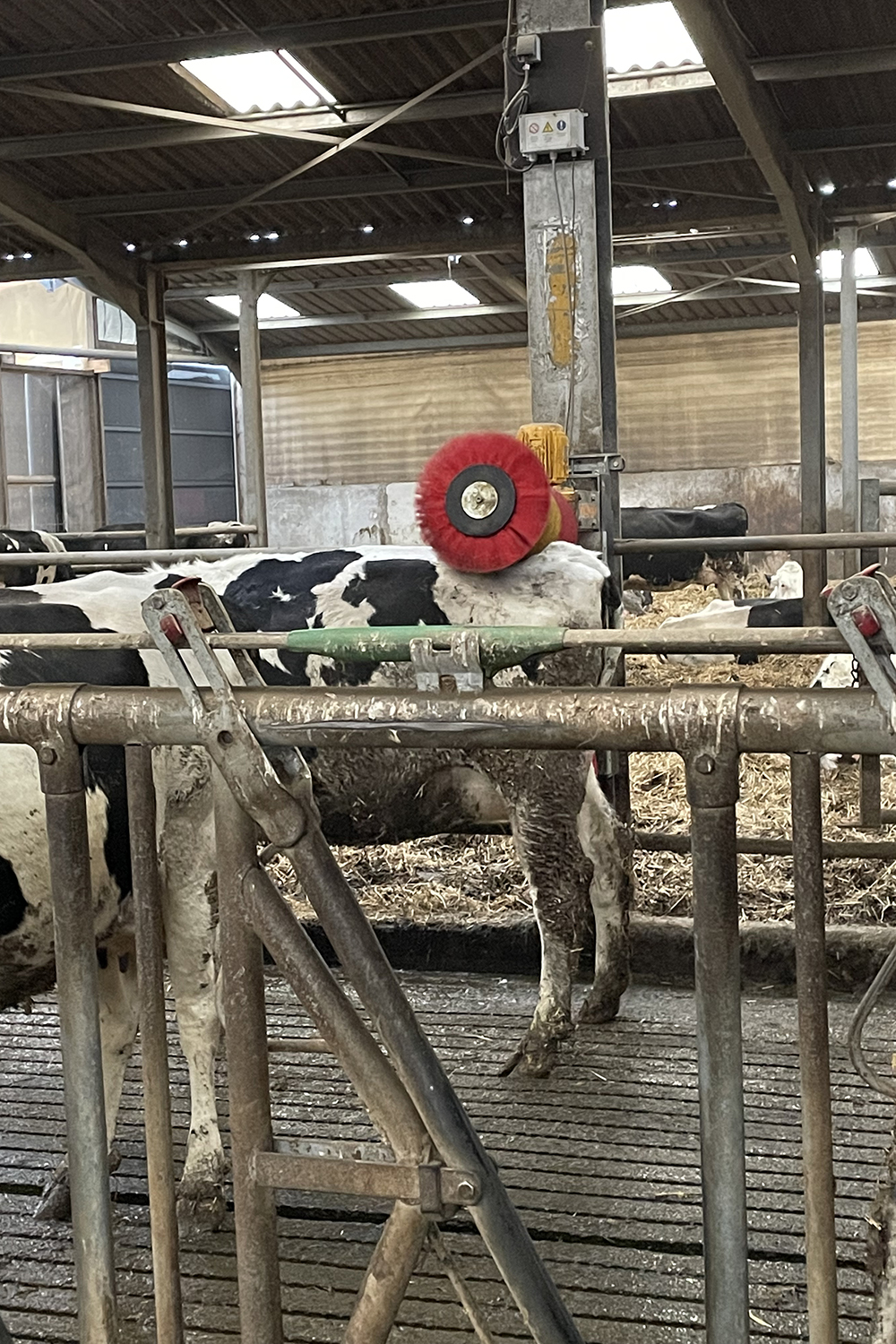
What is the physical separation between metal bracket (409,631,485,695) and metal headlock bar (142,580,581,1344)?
248mm

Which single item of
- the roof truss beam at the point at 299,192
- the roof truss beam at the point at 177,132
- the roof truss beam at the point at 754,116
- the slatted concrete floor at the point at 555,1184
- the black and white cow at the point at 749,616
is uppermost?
the roof truss beam at the point at 177,132

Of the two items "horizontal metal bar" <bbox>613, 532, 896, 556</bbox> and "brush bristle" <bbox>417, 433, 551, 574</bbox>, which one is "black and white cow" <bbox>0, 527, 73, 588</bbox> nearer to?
"horizontal metal bar" <bbox>613, 532, 896, 556</bbox>

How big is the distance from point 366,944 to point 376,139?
9357mm

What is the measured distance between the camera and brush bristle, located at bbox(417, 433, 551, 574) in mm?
4059

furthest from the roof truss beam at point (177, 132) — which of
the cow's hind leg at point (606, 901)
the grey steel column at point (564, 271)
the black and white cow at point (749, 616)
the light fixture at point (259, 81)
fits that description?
the cow's hind leg at point (606, 901)

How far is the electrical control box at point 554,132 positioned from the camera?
5.34 m

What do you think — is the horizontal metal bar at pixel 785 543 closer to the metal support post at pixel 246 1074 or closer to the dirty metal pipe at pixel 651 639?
the dirty metal pipe at pixel 651 639

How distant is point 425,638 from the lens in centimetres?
190

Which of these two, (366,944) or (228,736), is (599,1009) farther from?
(228,736)

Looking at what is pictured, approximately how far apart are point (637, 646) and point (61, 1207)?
7.61 ft

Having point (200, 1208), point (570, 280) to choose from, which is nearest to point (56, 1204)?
point (200, 1208)

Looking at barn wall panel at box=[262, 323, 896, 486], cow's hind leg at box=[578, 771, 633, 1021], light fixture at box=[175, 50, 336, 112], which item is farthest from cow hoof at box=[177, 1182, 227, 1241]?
barn wall panel at box=[262, 323, 896, 486]

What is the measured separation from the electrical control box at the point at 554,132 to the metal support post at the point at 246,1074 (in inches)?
159

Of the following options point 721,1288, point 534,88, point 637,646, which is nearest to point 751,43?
point 534,88
